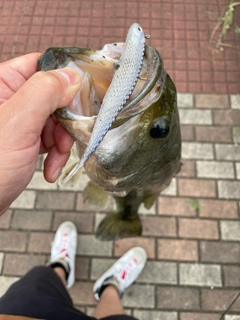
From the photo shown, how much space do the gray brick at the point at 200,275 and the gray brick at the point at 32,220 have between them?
4.94 feet

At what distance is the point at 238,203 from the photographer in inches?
148

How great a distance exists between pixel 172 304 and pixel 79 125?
8.15ft

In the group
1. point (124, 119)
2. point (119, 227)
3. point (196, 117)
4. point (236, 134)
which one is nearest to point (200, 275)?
point (119, 227)

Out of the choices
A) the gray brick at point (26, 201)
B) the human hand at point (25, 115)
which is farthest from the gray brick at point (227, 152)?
the human hand at point (25, 115)

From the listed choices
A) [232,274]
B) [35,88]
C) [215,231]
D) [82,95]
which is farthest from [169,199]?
[35,88]

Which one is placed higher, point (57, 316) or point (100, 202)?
point (100, 202)

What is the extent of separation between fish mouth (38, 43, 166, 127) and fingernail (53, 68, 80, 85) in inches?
2.5

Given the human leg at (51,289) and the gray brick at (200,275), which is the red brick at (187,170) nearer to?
the gray brick at (200,275)

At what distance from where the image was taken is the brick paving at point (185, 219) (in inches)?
137

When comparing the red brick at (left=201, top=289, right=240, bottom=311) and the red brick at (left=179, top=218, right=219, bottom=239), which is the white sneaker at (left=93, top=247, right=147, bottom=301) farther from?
the red brick at (left=201, top=289, right=240, bottom=311)

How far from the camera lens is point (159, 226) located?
369 cm

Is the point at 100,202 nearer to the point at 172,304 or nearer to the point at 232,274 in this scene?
the point at 172,304

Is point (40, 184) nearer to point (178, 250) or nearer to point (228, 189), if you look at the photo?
point (178, 250)

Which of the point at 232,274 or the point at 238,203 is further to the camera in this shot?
the point at 238,203
